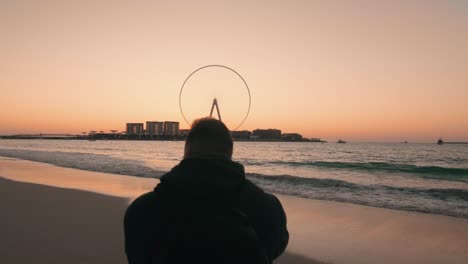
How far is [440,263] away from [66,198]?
8.88 m

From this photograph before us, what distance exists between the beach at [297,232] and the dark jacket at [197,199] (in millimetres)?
3938

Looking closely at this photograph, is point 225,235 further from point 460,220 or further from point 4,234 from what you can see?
point 460,220

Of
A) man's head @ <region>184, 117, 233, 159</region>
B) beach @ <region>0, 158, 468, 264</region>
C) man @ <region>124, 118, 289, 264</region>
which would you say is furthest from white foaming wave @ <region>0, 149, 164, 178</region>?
man @ <region>124, 118, 289, 264</region>

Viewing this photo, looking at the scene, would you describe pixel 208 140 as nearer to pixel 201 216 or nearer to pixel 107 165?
pixel 201 216

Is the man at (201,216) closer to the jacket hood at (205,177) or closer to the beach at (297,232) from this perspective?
the jacket hood at (205,177)

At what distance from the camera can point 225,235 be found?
163 centimetres

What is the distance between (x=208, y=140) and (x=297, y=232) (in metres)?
6.04

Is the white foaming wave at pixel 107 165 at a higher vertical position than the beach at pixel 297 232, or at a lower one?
lower

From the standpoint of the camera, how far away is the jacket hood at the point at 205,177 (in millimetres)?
1638

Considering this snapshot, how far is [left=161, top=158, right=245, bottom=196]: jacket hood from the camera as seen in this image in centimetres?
164

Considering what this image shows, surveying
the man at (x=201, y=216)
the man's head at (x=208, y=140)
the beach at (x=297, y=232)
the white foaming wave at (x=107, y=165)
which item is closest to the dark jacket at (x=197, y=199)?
the man at (x=201, y=216)

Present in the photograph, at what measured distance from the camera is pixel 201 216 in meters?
1.62

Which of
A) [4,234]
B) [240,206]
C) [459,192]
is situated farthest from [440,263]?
[459,192]

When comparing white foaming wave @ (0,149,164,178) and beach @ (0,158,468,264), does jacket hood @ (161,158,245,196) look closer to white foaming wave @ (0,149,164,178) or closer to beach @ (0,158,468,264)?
beach @ (0,158,468,264)
